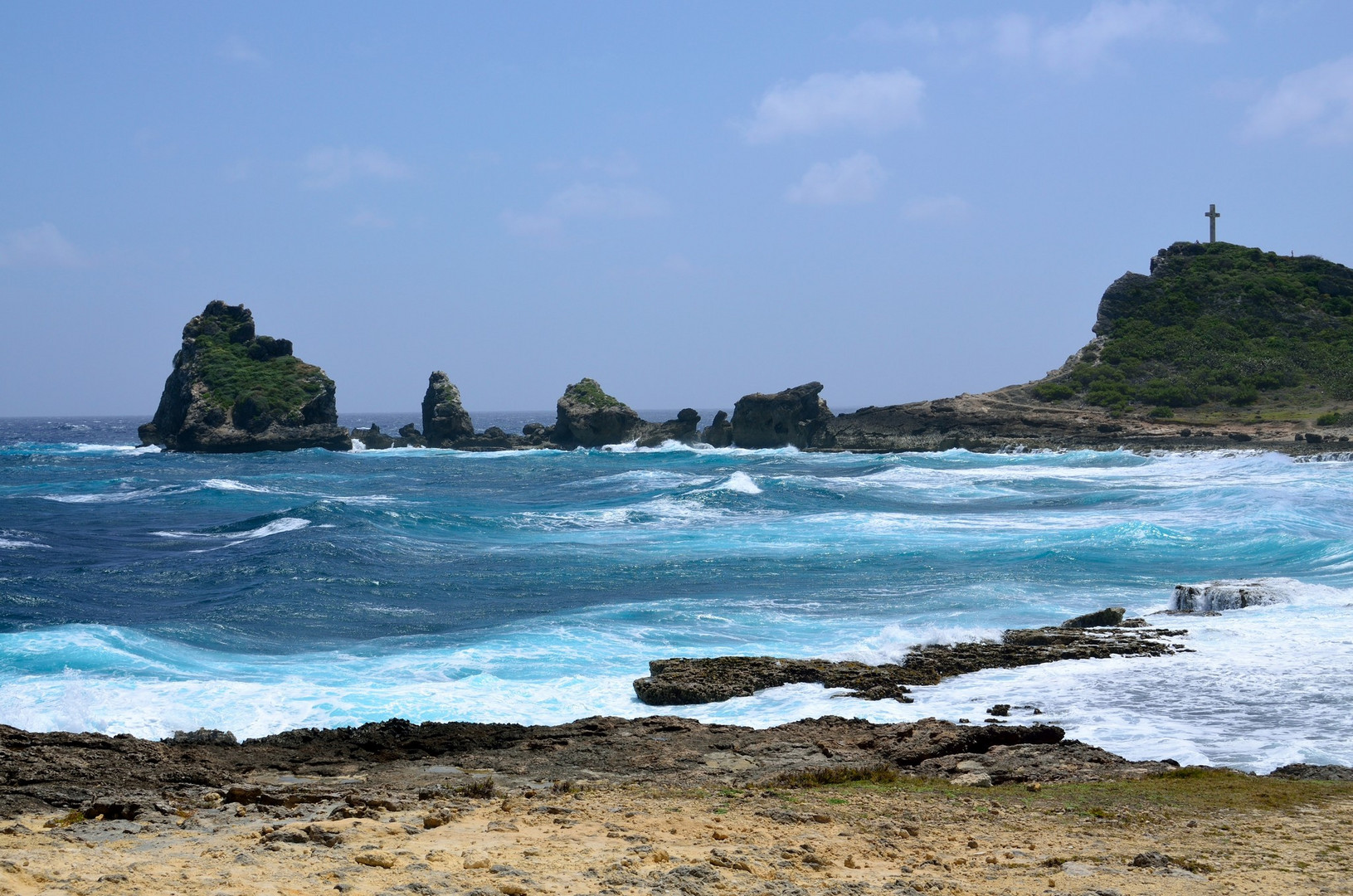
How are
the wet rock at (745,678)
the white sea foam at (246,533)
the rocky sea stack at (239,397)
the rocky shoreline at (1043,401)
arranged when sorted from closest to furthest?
1. the wet rock at (745,678)
2. the white sea foam at (246,533)
3. the rocky shoreline at (1043,401)
4. the rocky sea stack at (239,397)

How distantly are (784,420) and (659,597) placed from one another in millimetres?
56631

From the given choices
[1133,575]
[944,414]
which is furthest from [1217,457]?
[1133,575]

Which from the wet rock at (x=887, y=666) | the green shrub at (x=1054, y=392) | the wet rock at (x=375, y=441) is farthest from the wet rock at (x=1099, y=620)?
the wet rock at (x=375, y=441)

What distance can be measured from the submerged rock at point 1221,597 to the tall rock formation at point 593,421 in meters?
65.4

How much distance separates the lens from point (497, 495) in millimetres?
43844

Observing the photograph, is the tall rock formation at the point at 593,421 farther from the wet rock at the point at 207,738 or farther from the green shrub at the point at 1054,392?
the wet rock at the point at 207,738

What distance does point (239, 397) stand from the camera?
79.5m

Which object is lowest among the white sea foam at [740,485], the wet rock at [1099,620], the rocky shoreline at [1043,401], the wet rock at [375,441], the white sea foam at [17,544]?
the white sea foam at [17,544]

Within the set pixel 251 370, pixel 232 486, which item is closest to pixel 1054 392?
pixel 232 486

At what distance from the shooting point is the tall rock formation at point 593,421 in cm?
8219

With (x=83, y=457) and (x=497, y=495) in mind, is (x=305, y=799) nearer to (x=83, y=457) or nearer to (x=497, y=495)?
(x=497, y=495)

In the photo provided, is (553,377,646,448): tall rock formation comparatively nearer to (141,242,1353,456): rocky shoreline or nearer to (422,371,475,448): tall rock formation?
(141,242,1353,456): rocky shoreline

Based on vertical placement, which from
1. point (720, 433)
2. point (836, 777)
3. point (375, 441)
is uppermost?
point (720, 433)

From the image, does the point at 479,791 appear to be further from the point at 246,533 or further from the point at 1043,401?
the point at 1043,401
